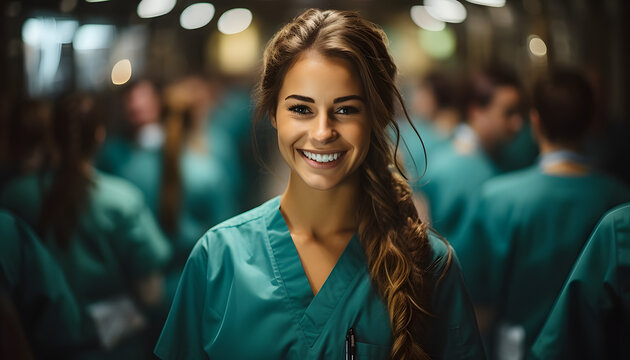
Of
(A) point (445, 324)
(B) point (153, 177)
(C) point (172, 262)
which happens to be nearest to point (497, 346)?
(A) point (445, 324)

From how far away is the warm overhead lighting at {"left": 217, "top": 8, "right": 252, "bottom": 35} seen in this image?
1577 millimetres

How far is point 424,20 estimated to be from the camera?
1584 mm

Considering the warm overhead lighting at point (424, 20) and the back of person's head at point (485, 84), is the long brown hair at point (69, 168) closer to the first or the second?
the warm overhead lighting at point (424, 20)

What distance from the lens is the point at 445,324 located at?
95 centimetres

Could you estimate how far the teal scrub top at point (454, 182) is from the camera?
159cm

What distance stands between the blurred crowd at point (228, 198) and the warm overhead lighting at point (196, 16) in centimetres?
16

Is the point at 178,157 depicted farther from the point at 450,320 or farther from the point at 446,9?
the point at 450,320

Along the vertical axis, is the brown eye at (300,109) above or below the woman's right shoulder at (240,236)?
above

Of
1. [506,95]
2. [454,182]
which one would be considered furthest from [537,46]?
[454,182]

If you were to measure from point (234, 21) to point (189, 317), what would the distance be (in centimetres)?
91

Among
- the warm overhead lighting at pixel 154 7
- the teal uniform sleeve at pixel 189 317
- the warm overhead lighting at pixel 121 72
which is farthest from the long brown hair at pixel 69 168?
the teal uniform sleeve at pixel 189 317

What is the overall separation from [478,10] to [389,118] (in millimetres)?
761

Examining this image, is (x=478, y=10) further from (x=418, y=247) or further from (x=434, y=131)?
(x=418, y=247)

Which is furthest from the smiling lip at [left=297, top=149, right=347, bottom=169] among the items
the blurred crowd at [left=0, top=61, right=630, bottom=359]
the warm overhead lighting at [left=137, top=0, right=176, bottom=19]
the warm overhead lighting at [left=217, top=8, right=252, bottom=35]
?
the warm overhead lighting at [left=137, top=0, right=176, bottom=19]
